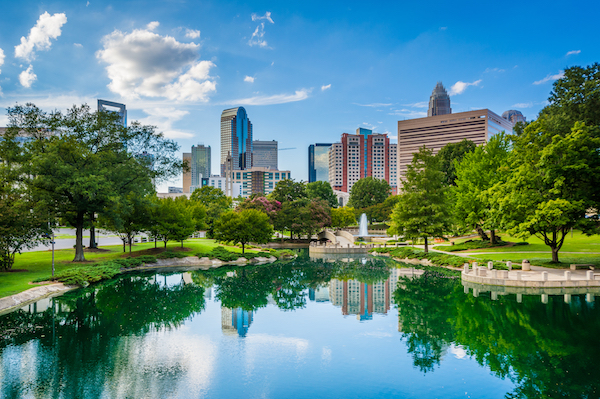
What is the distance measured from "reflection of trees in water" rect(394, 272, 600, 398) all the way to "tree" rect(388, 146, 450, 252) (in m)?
19.8

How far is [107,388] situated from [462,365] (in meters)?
11.7

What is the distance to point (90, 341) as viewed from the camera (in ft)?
52.4

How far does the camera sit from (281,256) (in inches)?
2051

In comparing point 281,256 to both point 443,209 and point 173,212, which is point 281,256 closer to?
point 173,212

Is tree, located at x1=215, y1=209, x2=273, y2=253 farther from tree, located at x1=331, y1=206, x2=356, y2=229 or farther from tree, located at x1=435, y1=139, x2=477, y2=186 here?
tree, located at x1=331, y1=206, x2=356, y2=229

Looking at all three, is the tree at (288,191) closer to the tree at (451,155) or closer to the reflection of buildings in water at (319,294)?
the tree at (451,155)

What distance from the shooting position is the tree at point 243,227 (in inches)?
1866

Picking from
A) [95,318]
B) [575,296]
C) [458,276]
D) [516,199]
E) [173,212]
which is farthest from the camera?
[173,212]

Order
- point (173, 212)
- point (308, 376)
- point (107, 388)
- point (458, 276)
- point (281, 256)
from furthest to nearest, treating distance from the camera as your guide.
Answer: point (281, 256) < point (173, 212) < point (458, 276) < point (308, 376) < point (107, 388)

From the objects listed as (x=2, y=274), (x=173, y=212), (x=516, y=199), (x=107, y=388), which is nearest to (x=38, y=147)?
(x=2, y=274)

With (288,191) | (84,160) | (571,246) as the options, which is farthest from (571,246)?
(288,191)

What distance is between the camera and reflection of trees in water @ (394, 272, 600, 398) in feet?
39.5

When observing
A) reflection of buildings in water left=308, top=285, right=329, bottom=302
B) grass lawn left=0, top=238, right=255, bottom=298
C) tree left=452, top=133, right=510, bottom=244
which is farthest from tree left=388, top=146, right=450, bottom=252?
grass lawn left=0, top=238, right=255, bottom=298

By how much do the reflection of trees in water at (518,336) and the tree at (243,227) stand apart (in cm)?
2610
